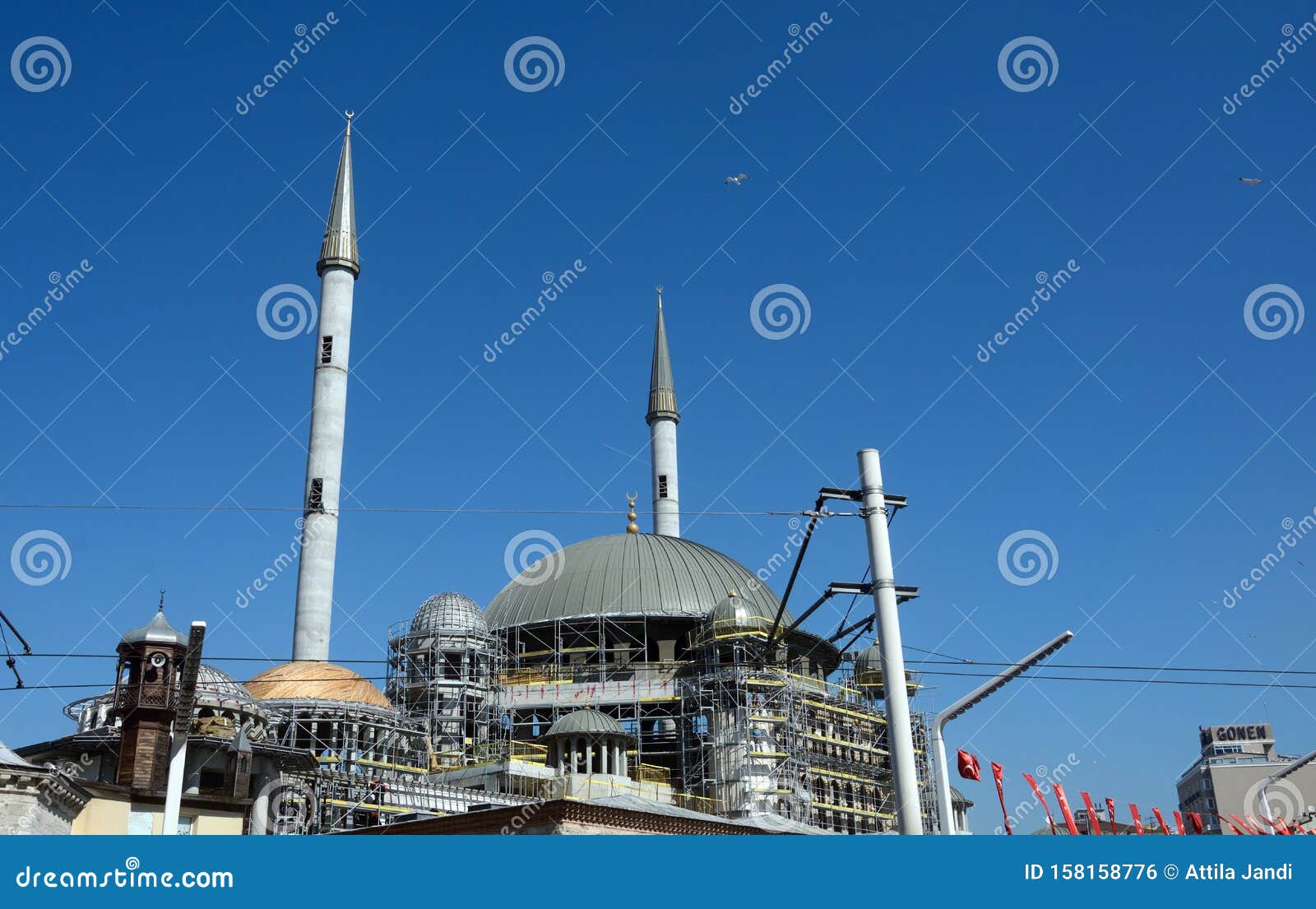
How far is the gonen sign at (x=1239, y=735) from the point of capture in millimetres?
126062

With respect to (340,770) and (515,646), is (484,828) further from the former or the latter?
(515,646)

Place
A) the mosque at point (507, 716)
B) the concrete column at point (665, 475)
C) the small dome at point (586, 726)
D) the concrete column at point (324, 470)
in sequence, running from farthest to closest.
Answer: the concrete column at point (665, 475), the concrete column at point (324, 470), the small dome at point (586, 726), the mosque at point (507, 716)

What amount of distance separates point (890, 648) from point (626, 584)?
42734mm

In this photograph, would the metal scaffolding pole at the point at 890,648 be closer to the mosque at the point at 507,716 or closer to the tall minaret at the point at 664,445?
the mosque at the point at 507,716

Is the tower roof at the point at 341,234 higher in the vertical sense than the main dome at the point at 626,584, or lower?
higher

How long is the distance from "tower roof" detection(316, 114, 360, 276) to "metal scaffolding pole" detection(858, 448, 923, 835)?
49010 mm

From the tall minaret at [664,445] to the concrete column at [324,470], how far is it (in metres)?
20.9

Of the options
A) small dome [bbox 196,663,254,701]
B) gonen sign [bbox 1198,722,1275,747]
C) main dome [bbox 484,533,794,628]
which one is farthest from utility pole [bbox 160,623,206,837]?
gonen sign [bbox 1198,722,1275,747]

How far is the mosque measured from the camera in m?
39.1

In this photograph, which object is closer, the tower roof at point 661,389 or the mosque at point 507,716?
the mosque at point 507,716

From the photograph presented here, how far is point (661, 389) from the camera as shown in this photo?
7900 centimetres

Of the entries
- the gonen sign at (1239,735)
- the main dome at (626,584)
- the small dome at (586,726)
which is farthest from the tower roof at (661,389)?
the gonen sign at (1239,735)

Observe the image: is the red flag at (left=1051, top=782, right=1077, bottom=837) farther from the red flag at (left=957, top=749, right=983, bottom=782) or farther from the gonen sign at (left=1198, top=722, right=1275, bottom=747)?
the gonen sign at (left=1198, top=722, right=1275, bottom=747)

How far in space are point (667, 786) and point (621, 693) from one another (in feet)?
18.0
